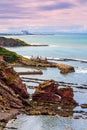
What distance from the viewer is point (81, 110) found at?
104 m

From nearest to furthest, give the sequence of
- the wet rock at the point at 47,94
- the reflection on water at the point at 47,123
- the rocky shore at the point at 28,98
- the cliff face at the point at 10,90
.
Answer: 1. the reflection on water at the point at 47,123
2. the rocky shore at the point at 28,98
3. the cliff face at the point at 10,90
4. the wet rock at the point at 47,94

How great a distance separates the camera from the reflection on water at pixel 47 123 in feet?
289

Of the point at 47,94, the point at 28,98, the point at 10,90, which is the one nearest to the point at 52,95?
the point at 47,94

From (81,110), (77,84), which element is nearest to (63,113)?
(81,110)

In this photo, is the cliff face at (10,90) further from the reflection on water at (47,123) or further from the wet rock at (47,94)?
the reflection on water at (47,123)

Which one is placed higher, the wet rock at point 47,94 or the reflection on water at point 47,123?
the wet rock at point 47,94

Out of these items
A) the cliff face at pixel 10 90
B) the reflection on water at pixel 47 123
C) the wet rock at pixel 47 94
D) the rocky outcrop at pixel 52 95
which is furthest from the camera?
the wet rock at pixel 47 94

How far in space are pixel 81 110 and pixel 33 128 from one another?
19.3 metres

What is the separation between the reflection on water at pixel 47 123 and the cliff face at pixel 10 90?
7.77 meters

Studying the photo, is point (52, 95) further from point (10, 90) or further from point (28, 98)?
point (10, 90)

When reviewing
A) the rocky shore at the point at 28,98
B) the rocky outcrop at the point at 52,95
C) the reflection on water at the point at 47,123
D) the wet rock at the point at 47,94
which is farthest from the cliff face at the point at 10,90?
the reflection on water at the point at 47,123

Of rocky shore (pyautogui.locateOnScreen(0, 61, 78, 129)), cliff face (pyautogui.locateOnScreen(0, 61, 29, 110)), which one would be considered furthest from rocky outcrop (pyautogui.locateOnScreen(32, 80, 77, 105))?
cliff face (pyautogui.locateOnScreen(0, 61, 29, 110))

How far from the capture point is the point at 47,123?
92.1 meters

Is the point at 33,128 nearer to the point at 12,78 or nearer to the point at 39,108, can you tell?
the point at 39,108
